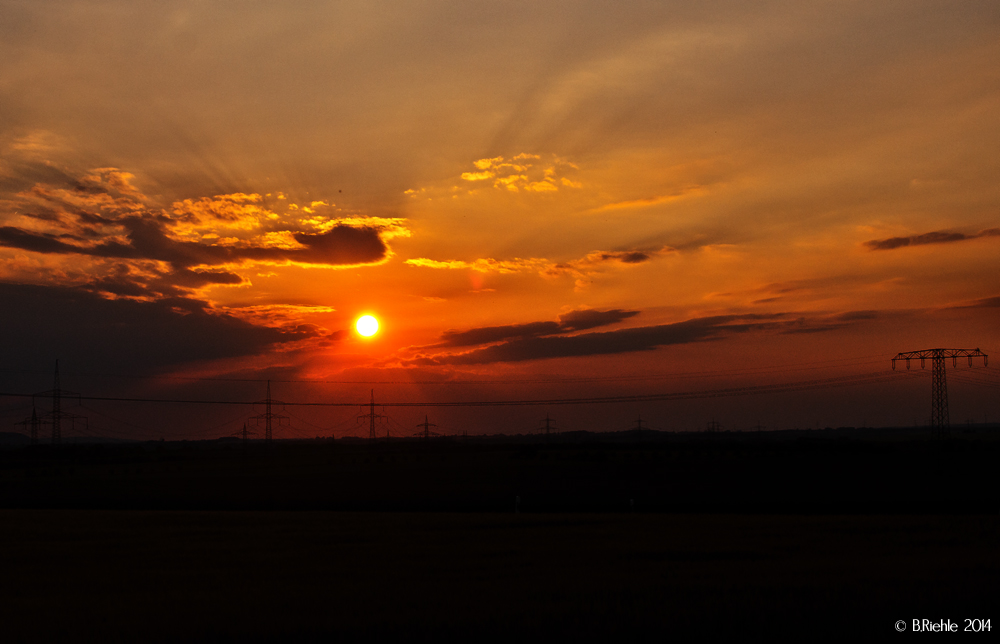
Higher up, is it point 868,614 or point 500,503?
point 868,614

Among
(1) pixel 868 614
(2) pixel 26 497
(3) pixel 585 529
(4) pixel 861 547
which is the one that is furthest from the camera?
(2) pixel 26 497

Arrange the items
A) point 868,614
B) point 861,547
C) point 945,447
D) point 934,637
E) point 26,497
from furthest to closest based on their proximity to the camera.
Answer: point 945,447 → point 26,497 → point 861,547 → point 868,614 → point 934,637

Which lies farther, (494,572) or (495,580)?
(494,572)

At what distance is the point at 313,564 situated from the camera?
30.8 metres

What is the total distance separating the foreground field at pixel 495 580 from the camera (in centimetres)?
1956

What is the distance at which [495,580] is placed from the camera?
26.6 metres

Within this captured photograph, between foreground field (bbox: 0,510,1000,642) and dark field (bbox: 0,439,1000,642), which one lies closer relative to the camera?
foreground field (bbox: 0,510,1000,642)

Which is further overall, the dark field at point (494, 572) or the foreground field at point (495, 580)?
the dark field at point (494, 572)

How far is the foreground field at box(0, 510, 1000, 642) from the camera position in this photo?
19.6 metres

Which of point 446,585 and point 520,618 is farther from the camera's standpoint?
point 446,585

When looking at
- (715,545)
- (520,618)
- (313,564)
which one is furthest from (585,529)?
(520,618)

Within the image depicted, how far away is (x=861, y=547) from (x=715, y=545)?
6026mm

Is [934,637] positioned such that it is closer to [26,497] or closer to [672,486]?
[672,486]

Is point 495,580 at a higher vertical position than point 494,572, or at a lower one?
higher
